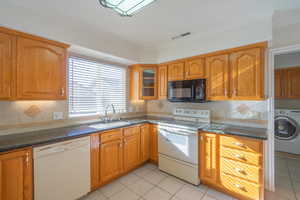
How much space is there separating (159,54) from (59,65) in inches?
75.8

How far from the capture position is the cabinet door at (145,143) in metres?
2.60

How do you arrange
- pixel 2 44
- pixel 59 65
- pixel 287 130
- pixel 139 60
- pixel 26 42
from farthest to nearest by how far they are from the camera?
pixel 287 130 → pixel 139 60 → pixel 59 65 → pixel 26 42 → pixel 2 44

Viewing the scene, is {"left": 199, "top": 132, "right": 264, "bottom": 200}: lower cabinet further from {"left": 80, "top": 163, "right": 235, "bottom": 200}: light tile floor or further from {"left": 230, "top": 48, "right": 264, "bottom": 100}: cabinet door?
{"left": 230, "top": 48, "right": 264, "bottom": 100}: cabinet door

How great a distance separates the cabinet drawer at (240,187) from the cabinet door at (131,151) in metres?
1.44

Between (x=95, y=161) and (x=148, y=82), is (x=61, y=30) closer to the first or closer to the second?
(x=148, y=82)

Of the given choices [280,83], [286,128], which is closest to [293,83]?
[280,83]

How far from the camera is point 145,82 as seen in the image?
2.98 metres

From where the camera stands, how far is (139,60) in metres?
2.88

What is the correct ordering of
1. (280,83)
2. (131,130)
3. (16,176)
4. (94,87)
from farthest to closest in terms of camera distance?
(280,83) < (94,87) < (131,130) < (16,176)

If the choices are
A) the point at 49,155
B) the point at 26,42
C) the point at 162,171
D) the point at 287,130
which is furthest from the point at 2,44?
the point at 287,130

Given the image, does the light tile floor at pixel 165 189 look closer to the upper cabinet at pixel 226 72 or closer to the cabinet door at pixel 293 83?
the upper cabinet at pixel 226 72

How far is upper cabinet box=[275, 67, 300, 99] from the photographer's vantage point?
318cm

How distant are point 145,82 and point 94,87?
1.09 meters

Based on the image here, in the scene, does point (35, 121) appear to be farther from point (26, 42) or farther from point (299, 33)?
point (299, 33)
